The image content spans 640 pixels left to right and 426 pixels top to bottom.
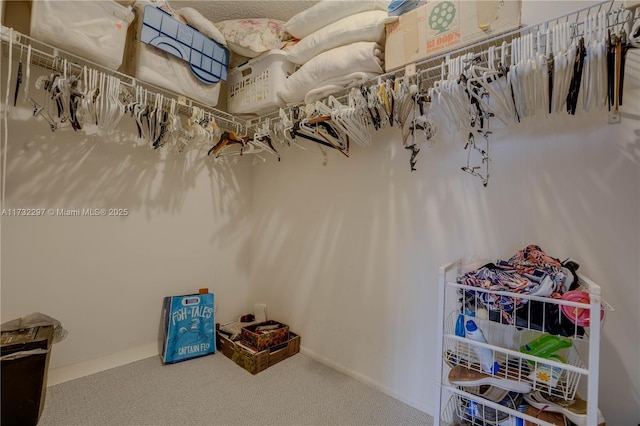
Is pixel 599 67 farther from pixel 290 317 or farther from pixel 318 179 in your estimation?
pixel 290 317

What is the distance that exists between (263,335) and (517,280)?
1563mm

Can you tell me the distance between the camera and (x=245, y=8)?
203cm

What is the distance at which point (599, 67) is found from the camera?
961 mm

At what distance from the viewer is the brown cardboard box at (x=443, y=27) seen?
3.81 ft

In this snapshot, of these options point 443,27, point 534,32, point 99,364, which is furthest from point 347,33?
point 99,364

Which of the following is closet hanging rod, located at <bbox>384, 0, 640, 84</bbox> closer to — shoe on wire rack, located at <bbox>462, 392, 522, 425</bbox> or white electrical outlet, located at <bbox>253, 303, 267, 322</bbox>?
shoe on wire rack, located at <bbox>462, 392, 522, 425</bbox>

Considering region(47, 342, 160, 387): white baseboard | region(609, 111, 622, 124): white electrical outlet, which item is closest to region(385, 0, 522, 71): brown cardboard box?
region(609, 111, 622, 124): white electrical outlet

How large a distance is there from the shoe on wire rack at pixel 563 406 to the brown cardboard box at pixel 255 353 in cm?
145

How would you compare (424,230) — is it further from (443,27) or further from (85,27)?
(85,27)

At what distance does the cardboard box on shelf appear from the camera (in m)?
1.92

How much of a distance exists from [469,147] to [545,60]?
1.60ft

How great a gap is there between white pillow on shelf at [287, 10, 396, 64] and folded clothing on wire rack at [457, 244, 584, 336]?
1300 mm

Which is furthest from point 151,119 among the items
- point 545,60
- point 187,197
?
point 545,60

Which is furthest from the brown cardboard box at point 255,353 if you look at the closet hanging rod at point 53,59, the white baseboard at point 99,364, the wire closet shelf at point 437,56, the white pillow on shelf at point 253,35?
the white pillow on shelf at point 253,35
